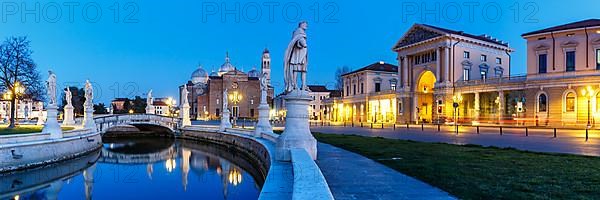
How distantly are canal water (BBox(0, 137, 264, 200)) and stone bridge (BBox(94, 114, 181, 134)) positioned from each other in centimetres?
1070

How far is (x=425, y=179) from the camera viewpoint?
776 centimetres

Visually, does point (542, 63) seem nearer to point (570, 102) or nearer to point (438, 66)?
point (570, 102)

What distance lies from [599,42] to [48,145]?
4381cm

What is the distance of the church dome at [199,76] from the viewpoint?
339 feet

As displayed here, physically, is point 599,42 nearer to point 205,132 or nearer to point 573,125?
point 573,125

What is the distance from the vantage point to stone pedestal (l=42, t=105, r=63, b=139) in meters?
21.3

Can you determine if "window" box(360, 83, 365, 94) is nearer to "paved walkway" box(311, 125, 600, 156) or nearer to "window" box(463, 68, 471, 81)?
"window" box(463, 68, 471, 81)

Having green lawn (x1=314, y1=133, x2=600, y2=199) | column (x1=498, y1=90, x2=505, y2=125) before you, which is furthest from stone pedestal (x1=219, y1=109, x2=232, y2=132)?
column (x1=498, y1=90, x2=505, y2=125)

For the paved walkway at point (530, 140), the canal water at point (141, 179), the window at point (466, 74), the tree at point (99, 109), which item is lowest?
the canal water at point (141, 179)

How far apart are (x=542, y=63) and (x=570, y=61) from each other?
237cm

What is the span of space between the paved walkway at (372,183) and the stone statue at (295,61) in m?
2.33

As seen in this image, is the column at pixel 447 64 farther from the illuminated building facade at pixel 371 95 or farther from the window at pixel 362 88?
the window at pixel 362 88

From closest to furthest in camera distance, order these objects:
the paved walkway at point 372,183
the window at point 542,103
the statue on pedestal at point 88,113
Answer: the paved walkway at point 372,183
the statue on pedestal at point 88,113
the window at point 542,103

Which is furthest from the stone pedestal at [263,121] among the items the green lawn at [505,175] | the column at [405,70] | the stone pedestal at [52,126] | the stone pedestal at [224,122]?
the column at [405,70]
